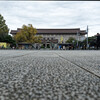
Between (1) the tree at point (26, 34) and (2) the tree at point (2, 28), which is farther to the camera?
(1) the tree at point (26, 34)

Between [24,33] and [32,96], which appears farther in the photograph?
[24,33]

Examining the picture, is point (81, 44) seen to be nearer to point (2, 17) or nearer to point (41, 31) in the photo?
point (2, 17)

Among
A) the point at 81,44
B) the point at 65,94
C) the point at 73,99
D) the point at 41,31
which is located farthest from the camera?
the point at 41,31

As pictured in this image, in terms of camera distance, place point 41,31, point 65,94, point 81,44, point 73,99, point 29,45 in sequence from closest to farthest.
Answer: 1. point 73,99
2. point 65,94
3. point 29,45
4. point 81,44
5. point 41,31

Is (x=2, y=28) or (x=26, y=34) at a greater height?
(x=2, y=28)

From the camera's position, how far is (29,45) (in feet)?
166

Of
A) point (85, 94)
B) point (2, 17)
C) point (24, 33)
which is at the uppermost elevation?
point (2, 17)

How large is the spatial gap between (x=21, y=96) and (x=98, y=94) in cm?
65

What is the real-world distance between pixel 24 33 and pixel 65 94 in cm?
5090

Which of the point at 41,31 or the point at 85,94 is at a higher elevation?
the point at 41,31

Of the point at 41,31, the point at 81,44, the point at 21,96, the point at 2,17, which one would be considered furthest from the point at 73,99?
the point at 41,31

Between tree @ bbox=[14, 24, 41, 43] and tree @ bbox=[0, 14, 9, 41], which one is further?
tree @ bbox=[14, 24, 41, 43]

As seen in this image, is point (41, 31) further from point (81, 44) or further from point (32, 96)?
point (32, 96)

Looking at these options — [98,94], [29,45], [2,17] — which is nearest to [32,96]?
[98,94]
